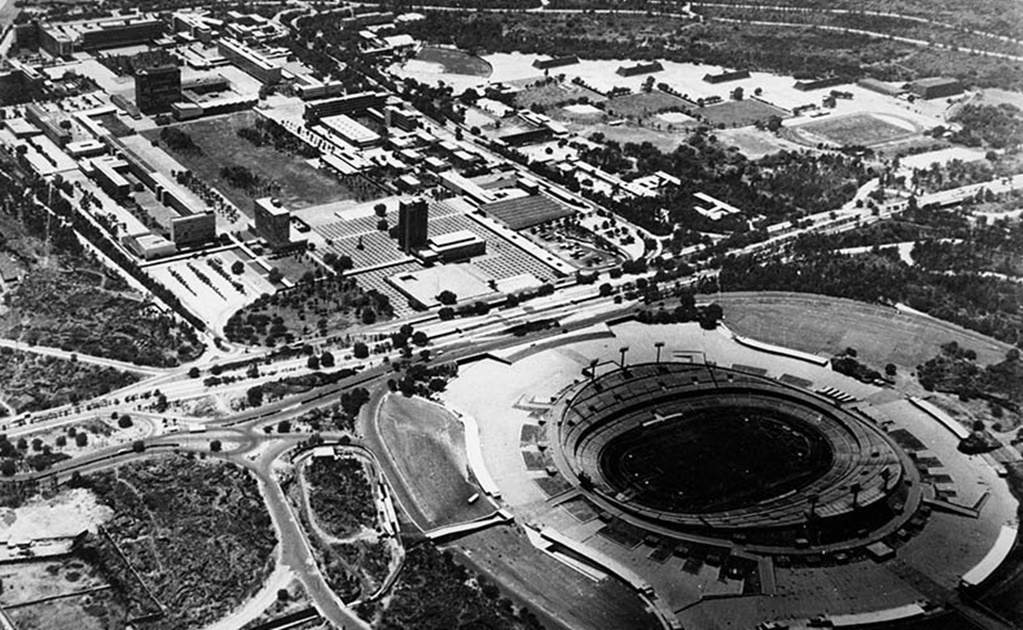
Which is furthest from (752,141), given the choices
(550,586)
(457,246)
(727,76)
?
(550,586)

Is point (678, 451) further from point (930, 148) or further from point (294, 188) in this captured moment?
point (930, 148)

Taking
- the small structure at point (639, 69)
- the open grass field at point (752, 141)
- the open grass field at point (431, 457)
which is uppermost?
the open grass field at point (431, 457)

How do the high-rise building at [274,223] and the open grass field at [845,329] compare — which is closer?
the open grass field at [845,329]

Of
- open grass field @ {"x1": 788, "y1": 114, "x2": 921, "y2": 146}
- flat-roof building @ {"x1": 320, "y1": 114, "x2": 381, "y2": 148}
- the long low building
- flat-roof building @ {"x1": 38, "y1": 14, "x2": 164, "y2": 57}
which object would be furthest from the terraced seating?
flat-roof building @ {"x1": 38, "y1": 14, "x2": 164, "y2": 57}

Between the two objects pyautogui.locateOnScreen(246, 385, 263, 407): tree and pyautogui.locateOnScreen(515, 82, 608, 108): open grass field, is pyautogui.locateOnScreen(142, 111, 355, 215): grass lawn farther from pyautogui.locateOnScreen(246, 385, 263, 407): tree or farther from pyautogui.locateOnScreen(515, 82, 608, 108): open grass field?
pyautogui.locateOnScreen(246, 385, 263, 407): tree

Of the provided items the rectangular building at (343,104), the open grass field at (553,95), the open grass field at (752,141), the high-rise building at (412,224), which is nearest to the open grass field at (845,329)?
the high-rise building at (412,224)

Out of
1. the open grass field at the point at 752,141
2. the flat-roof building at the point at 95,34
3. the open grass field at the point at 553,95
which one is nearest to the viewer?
the open grass field at the point at 752,141

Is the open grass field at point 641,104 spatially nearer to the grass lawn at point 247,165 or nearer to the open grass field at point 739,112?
the open grass field at point 739,112
